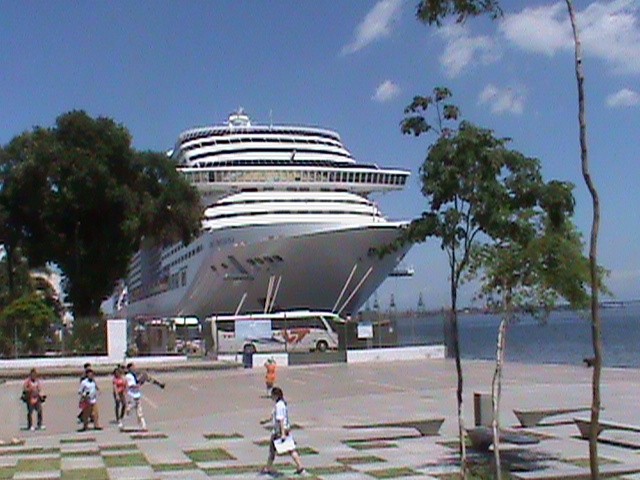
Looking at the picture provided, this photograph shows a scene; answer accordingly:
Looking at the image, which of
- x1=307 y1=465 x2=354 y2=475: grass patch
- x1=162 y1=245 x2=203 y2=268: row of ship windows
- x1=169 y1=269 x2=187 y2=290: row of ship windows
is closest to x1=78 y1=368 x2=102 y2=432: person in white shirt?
x1=307 y1=465 x2=354 y2=475: grass patch

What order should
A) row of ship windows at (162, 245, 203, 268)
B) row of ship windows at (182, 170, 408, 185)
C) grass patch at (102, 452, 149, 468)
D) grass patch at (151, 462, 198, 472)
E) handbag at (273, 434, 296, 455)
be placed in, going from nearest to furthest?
handbag at (273, 434, 296, 455) < grass patch at (151, 462, 198, 472) < grass patch at (102, 452, 149, 468) < row of ship windows at (182, 170, 408, 185) < row of ship windows at (162, 245, 203, 268)

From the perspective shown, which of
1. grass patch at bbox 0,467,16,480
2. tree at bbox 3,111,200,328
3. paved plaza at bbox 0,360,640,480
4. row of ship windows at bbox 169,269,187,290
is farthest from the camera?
row of ship windows at bbox 169,269,187,290

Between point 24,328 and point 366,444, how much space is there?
28335 mm

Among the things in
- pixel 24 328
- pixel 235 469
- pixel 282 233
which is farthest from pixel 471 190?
A: pixel 282 233

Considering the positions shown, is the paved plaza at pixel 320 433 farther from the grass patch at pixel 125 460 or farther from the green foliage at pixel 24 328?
the green foliage at pixel 24 328

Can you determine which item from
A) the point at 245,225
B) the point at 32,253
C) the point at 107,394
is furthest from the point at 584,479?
the point at 245,225

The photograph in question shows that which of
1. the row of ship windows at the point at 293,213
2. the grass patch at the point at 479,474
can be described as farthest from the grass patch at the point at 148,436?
the row of ship windows at the point at 293,213

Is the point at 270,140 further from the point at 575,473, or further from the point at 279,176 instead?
the point at 575,473

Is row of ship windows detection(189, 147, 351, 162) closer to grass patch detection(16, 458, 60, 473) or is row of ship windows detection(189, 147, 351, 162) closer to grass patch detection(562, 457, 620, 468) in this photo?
grass patch detection(16, 458, 60, 473)

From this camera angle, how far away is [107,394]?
27.5 metres

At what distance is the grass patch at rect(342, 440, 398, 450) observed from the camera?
47.4 feet

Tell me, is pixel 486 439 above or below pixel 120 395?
below

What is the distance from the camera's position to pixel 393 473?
12.2 metres

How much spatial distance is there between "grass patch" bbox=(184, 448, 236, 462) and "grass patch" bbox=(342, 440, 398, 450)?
1853 millimetres
